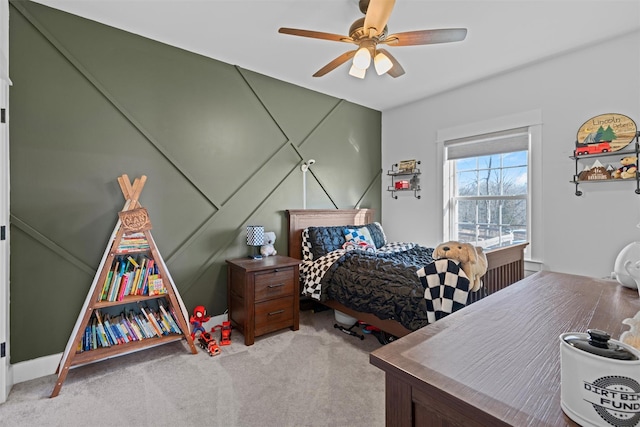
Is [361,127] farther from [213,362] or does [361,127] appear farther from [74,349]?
[74,349]

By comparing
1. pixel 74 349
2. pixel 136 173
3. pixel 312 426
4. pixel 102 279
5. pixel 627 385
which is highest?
pixel 136 173

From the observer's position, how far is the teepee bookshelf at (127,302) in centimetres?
207

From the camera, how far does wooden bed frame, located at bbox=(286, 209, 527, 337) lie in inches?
89.4

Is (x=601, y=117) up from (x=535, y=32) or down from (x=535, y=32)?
down

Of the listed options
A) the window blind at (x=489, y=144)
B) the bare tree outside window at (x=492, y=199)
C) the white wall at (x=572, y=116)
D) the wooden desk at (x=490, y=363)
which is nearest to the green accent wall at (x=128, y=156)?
the window blind at (x=489, y=144)

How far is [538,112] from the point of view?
10.0 feet

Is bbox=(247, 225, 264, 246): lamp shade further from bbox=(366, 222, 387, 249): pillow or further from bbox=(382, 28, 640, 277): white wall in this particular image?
bbox=(382, 28, 640, 277): white wall

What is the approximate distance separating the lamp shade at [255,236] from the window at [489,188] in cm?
243

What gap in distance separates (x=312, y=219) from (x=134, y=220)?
193cm

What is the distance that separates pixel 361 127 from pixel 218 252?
2.67 m

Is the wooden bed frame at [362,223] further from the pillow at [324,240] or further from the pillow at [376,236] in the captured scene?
the pillow at [376,236]

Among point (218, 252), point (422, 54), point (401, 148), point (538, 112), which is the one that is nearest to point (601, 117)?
point (538, 112)

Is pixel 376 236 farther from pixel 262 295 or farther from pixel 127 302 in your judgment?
pixel 127 302

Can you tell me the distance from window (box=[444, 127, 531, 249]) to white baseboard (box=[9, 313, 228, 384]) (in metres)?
4.10
